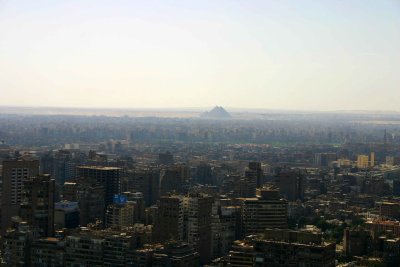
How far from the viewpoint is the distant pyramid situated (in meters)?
97.8

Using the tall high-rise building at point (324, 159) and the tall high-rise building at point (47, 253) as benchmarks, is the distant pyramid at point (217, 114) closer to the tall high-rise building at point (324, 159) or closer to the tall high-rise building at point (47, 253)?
the tall high-rise building at point (324, 159)

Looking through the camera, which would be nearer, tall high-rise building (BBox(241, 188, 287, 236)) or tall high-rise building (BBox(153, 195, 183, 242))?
tall high-rise building (BBox(153, 195, 183, 242))

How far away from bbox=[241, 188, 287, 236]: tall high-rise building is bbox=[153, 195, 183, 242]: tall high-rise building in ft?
8.58

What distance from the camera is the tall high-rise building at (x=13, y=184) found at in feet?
63.5

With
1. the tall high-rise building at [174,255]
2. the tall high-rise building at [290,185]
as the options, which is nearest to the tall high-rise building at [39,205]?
the tall high-rise building at [174,255]

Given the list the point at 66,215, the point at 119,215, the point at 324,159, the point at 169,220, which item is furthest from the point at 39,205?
the point at 324,159

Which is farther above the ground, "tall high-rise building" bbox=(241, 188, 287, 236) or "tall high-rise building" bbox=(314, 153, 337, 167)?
"tall high-rise building" bbox=(241, 188, 287, 236)

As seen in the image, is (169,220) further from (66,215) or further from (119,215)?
(66,215)

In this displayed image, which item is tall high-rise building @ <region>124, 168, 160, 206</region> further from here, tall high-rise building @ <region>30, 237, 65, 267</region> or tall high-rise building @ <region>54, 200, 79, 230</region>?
tall high-rise building @ <region>30, 237, 65, 267</region>

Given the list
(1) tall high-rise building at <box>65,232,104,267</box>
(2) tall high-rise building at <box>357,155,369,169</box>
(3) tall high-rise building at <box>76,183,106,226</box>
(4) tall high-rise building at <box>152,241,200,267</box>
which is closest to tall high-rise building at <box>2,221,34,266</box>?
(1) tall high-rise building at <box>65,232,104,267</box>

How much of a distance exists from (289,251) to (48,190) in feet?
19.7

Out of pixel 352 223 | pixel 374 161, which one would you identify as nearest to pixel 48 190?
pixel 352 223

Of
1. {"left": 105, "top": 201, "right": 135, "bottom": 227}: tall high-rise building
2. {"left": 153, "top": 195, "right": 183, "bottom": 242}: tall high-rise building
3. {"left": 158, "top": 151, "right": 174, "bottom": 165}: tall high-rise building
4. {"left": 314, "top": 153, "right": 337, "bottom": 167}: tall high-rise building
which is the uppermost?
{"left": 153, "top": 195, "right": 183, "bottom": 242}: tall high-rise building

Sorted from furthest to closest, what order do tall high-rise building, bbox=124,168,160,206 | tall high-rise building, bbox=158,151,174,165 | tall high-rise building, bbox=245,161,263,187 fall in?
tall high-rise building, bbox=158,151,174,165 → tall high-rise building, bbox=245,161,263,187 → tall high-rise building, bbox=124,168,160,206
